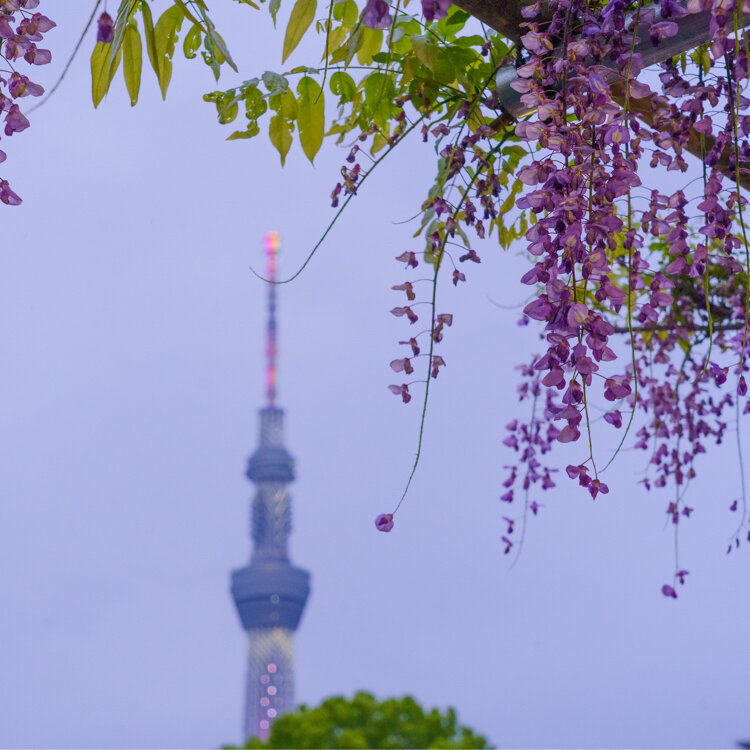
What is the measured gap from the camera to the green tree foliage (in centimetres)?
860

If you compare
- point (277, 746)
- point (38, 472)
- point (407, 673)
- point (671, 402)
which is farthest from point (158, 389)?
point (671, 402)

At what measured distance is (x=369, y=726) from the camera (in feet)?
29.6

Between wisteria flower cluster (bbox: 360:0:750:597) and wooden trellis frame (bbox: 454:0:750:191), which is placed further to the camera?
wooden trellis frame (bbox: 454:0:750:191)

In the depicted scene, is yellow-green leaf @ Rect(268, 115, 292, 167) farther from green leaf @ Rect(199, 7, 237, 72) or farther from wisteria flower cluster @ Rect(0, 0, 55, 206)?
wisteria flower cluster @ Rect(0, 0, 55, 206)

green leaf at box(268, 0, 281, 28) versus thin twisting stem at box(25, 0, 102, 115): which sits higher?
green leaf at box(268, 0, 281, 28)

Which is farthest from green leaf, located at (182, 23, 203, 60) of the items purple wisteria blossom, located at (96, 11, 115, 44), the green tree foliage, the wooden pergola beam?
the green tree foliage

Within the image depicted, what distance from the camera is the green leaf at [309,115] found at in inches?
49.6

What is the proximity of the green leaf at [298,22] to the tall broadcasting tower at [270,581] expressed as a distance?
110ft

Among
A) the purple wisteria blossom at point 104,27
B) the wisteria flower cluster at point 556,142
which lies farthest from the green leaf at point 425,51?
the purple wisteria blossom at point 104,27

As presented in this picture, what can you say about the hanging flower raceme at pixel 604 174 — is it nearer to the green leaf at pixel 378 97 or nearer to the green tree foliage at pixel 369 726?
the green leaf at pixel 378 97

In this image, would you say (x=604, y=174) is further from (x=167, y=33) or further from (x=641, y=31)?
(x=167, y=33)

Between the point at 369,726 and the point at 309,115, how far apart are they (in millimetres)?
8437

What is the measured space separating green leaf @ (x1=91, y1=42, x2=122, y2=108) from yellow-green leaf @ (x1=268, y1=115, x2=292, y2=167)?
26cm

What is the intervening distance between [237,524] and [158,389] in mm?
13180
